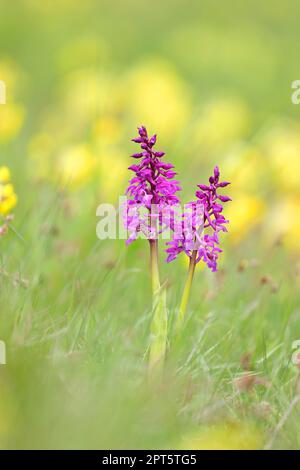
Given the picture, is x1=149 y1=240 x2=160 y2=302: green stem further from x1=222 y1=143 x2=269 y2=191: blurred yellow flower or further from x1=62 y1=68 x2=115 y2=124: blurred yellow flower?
x1=62 y1=68 x2=115 y2=124: blurred yellow flower

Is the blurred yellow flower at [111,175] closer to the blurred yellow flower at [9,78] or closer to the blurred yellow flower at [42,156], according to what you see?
the blurred yellow flower at [42,156]

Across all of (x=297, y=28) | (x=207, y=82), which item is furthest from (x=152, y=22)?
(x=207, y=82)

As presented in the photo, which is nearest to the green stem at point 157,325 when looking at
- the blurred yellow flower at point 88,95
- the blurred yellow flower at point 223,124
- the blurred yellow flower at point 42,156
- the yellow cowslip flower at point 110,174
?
the yellow cowslip flower at point 110,174

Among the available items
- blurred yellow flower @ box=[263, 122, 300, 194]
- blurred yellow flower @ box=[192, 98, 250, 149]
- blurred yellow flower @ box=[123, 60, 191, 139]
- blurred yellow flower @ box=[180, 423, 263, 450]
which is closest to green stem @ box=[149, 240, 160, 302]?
blurred yellow flower @ box=[180, 423, 263, 450]

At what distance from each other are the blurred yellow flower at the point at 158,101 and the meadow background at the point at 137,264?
0.04 ft

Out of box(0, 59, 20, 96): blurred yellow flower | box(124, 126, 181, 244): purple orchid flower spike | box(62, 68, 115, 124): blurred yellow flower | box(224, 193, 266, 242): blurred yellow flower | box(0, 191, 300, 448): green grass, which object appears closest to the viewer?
box(0, 191, 300, 448): green grass

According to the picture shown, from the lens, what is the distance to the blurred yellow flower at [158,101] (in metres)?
5.36

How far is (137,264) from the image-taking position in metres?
3.46

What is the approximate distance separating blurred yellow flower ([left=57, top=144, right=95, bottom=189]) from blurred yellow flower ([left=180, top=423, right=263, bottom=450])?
1903mm

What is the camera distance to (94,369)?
2.17 m

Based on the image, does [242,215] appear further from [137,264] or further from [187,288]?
[187,288]

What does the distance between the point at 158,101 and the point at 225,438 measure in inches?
143

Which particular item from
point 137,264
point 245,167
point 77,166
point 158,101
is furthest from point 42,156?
point 158,101

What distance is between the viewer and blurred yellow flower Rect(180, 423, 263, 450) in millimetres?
2012
